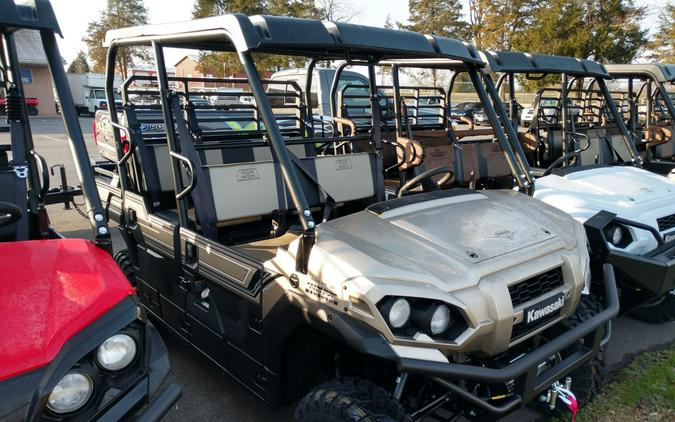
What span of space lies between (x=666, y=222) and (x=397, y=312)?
2809 mm

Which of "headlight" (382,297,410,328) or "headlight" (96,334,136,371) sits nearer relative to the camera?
"headlight" (96,334,136,371)

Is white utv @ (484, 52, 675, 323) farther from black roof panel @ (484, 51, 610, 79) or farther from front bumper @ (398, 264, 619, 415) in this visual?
front bumper @ (398, 264, 619, 415)

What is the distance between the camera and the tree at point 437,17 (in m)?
36.3

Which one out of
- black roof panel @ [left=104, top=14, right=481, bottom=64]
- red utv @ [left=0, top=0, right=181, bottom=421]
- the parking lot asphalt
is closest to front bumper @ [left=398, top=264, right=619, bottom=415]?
the parking lot asphalt

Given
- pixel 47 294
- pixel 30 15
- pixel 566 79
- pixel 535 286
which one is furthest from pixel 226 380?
pixel 566 79

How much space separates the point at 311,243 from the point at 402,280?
43 centimetres

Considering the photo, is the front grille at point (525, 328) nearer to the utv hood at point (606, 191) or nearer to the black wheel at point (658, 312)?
the utv hood at point (606, 191)

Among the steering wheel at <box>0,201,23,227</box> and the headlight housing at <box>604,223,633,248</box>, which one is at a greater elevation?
the steering wheel at <box>0,201,23,227</box>

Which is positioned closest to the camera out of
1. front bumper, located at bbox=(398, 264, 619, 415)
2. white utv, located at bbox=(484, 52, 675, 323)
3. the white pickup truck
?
front bumper, located at bbox=(398, 264, 619, 415)

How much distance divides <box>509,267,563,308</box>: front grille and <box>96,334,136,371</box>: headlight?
147cm

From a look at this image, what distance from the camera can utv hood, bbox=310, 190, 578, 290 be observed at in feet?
6.59

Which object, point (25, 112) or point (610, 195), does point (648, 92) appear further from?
point (25, 112)

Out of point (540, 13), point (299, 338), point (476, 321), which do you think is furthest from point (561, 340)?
point (540, 13)

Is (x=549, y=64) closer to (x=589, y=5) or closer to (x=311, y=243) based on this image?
(x=311, y=243)
